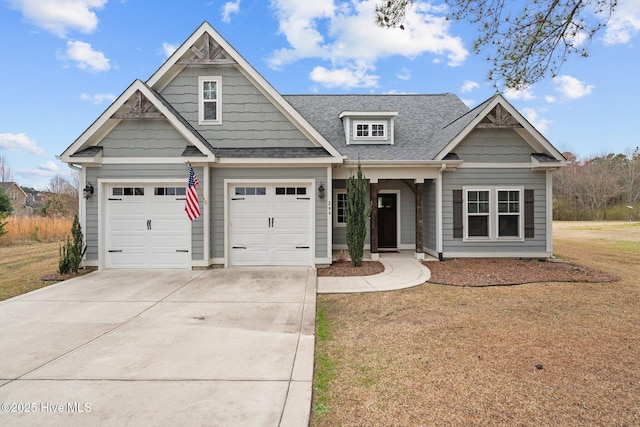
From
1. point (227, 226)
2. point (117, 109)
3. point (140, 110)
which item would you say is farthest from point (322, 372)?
point (117, 109)

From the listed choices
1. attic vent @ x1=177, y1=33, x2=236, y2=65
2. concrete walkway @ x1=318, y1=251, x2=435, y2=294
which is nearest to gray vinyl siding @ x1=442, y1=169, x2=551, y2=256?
concrete walkway @ x1=318, y1=251, x2=435, y2=294

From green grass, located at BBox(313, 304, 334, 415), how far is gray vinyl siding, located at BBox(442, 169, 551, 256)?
22.1 ft

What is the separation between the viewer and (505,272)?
8336 mm

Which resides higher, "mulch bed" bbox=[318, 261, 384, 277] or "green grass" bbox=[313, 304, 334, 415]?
"mulch bed" bbox=[318, 261, 384, 277]

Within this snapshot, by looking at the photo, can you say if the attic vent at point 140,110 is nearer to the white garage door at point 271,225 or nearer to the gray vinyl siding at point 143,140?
the gray vinyl siding at point 143,140

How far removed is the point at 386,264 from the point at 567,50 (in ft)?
20.3

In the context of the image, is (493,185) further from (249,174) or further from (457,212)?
(249,174)

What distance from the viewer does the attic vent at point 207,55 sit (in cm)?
899

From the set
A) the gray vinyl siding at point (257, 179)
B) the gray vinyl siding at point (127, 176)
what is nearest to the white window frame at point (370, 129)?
the gray vinyl siding at point (257, 179)

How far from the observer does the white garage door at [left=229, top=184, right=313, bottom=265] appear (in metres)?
8.96

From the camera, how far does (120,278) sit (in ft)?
25.4

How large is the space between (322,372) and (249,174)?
6.42m

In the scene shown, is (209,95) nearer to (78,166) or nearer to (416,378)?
(78,166)

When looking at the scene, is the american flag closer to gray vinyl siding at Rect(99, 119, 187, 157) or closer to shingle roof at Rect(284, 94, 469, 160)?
gray vinyl siding at Rect(99, 119, 187, 157)
